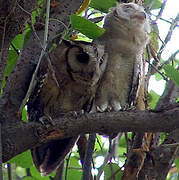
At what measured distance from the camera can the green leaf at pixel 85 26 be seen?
2.08m

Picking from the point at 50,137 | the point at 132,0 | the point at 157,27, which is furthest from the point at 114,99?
the point at 50,137

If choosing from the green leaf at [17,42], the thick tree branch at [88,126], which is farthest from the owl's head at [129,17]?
the thick tree branch at [88,126]

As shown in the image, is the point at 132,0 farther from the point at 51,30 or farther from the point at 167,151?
the point at 167,151

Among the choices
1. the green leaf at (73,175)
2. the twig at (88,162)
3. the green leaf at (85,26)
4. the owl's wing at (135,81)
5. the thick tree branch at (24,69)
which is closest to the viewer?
the green leaf at (85,26)

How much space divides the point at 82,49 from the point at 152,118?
3.30 ft

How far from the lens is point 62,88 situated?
3.22 m

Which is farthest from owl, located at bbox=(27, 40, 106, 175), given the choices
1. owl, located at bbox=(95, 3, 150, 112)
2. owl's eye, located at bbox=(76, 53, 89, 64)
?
owl, located at bbox=(95, 3, 150, 112)

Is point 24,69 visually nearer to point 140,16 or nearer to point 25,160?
point 25,160

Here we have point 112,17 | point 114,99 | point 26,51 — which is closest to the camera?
point 26,51

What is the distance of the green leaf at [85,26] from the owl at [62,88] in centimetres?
71

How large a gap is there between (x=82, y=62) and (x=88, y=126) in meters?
0.96

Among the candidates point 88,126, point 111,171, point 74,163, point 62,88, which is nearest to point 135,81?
point 62,88

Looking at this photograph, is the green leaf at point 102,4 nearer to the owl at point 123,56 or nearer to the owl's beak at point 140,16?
the owl at point 123,56

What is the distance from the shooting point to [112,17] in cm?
392
